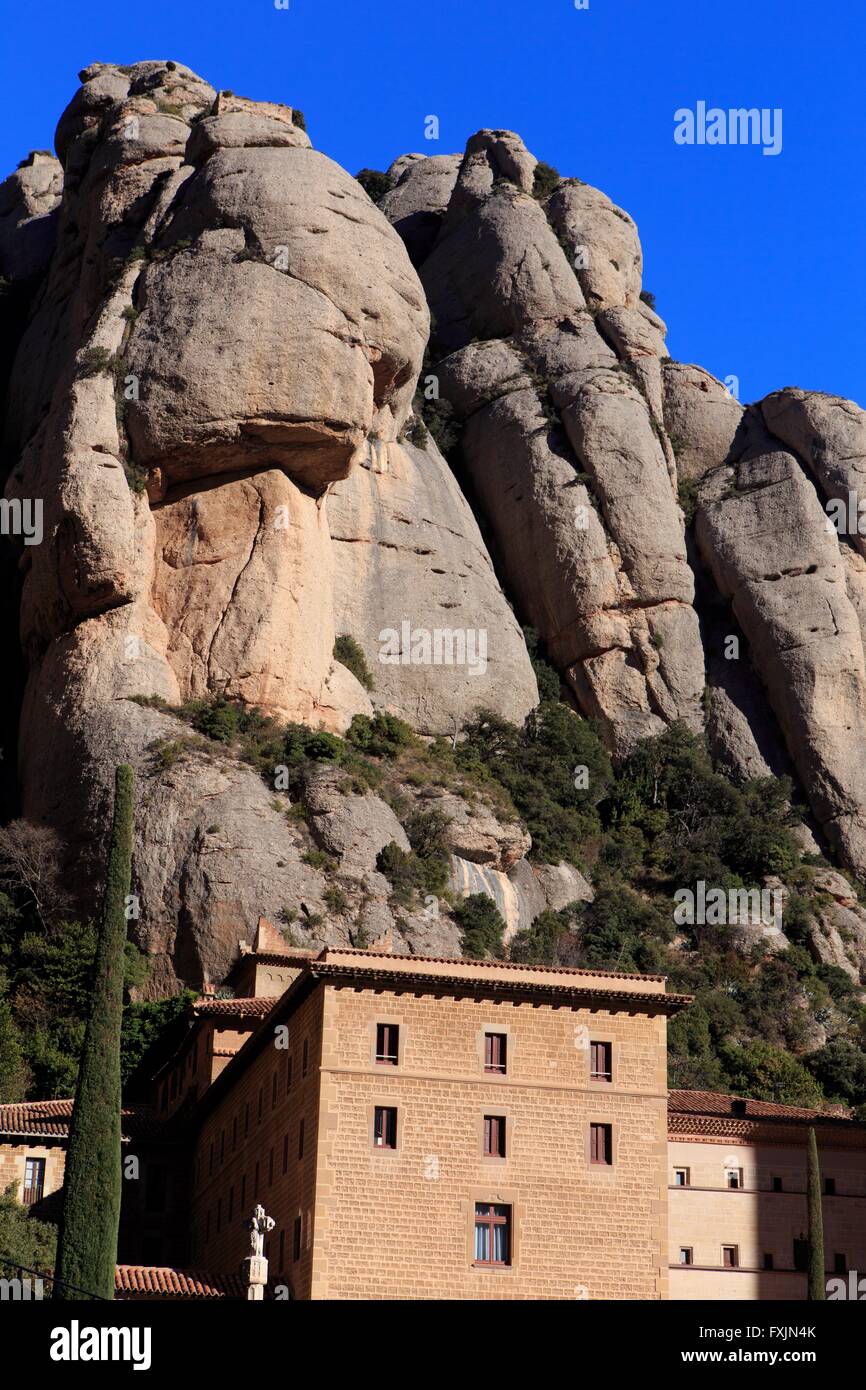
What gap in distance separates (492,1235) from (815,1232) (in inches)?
277

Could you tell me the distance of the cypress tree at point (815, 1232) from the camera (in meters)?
38.0

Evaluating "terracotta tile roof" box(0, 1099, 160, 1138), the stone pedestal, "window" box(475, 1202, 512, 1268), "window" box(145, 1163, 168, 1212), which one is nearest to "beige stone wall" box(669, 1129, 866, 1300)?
"window" box(475, 1202, 512, 1268)

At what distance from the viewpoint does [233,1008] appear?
4650cm

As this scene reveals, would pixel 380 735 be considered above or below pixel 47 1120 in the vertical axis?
above

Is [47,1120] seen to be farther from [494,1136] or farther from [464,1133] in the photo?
[494,1136]

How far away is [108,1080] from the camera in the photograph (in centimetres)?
3394

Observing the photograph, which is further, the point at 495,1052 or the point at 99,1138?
the point at 495,1052

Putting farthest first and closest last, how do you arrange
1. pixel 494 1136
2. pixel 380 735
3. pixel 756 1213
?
pixel 380 735, pixel 756 1213, pixel 494 1136

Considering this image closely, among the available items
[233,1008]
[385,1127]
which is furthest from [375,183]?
[385,1127]

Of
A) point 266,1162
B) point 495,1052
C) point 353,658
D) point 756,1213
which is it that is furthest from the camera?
point 353,658

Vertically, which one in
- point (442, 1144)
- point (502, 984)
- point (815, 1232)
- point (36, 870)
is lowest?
point (815, 1232)

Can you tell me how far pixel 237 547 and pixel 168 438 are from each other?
4299 millimetres
